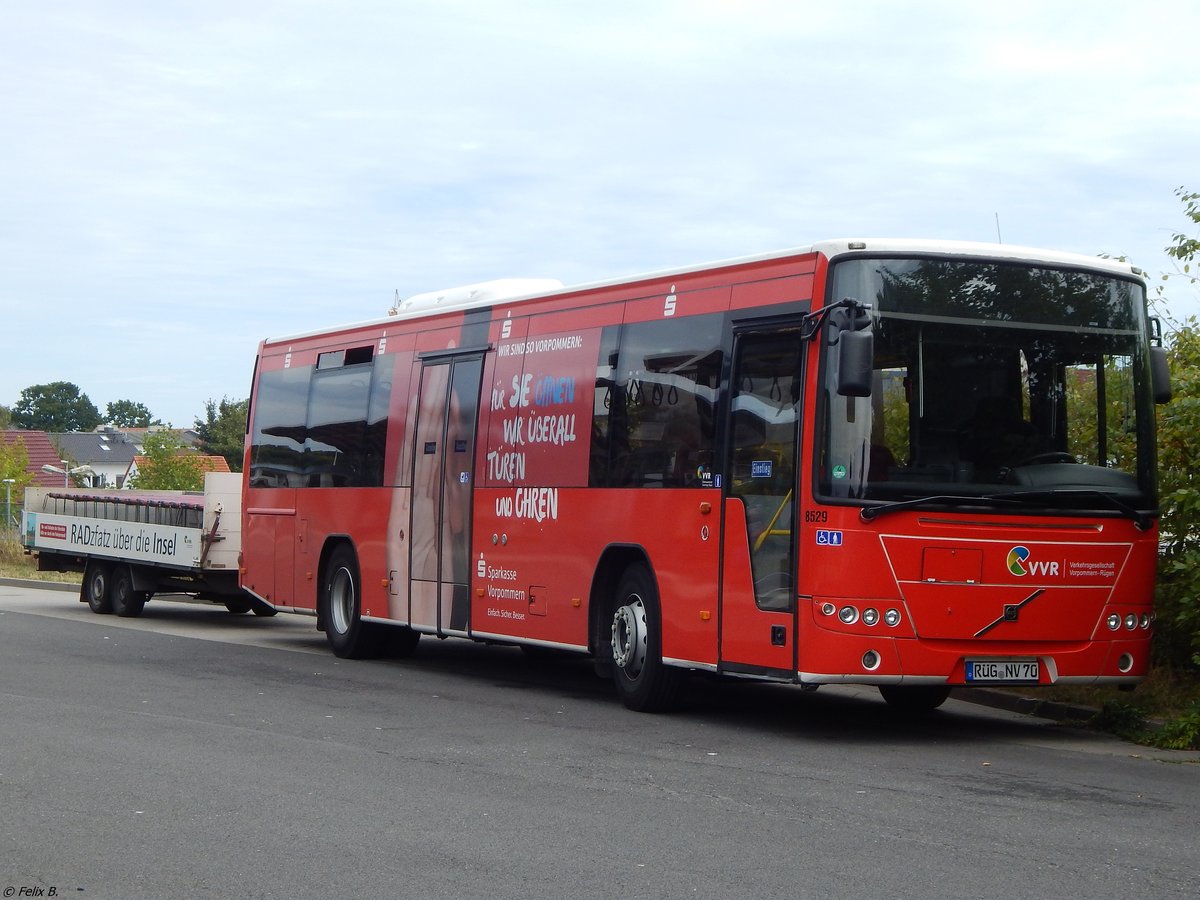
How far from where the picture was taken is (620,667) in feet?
42.2

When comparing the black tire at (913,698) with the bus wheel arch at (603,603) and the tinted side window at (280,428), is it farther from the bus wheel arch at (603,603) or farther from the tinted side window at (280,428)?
the tinted side window at (280,428)

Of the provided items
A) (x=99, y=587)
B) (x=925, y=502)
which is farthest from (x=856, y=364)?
(x=99, y=587)

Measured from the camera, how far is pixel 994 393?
11008 millimetres

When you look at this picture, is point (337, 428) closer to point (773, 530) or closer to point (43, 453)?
point (773, 530)

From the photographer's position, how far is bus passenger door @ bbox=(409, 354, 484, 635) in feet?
49.8

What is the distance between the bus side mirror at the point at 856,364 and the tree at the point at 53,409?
158 m

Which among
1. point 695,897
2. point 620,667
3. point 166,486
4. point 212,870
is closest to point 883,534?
point 620,667

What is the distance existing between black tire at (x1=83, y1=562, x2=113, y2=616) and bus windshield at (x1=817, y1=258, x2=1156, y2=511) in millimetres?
16214

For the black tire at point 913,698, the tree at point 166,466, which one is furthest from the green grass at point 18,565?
the black tire at point 913,698

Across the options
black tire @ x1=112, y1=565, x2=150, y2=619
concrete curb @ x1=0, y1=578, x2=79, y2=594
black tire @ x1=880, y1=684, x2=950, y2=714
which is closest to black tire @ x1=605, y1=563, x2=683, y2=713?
black tire @ x1=880, y1=684, x2=950, y2=714

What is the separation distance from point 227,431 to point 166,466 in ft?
90.6

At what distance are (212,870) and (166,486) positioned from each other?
1990 inches

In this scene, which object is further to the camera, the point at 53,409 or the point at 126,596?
the point at 53,409

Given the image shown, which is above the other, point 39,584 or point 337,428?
point 337,428
